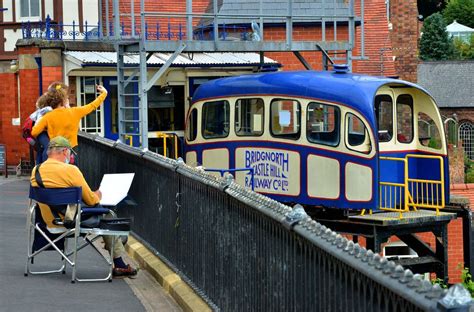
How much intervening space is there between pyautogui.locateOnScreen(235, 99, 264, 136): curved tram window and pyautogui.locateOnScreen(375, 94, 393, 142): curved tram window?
2609mm

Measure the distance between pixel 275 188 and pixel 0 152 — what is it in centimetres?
1210

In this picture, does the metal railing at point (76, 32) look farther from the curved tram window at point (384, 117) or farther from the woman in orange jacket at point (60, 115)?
the woman in orange jacket at point (60, 115)

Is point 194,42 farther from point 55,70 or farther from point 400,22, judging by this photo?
point 400,22

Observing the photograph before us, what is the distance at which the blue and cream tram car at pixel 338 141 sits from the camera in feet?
63.6

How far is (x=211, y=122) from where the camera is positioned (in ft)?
77.6

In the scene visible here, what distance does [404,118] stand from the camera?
811 inches

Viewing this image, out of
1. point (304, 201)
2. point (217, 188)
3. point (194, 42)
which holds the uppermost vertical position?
point (194, 42)

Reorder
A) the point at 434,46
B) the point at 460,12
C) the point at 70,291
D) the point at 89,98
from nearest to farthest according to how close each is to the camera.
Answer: the point at 70,291, the point at 89,98, the point at 434,46, the point at 460,12

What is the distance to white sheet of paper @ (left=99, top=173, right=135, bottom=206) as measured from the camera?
10.9m

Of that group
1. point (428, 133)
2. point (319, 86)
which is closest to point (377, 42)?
point (428, 133)

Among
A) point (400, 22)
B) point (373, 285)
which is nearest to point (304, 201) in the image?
point (373, 285)

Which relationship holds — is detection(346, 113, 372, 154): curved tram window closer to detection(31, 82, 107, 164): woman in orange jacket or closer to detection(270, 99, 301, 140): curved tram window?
detection(270, 99, 301, 140): curved tram window

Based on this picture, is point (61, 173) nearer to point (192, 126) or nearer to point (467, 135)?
point (192, 126)

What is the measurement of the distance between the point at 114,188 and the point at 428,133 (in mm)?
11422
